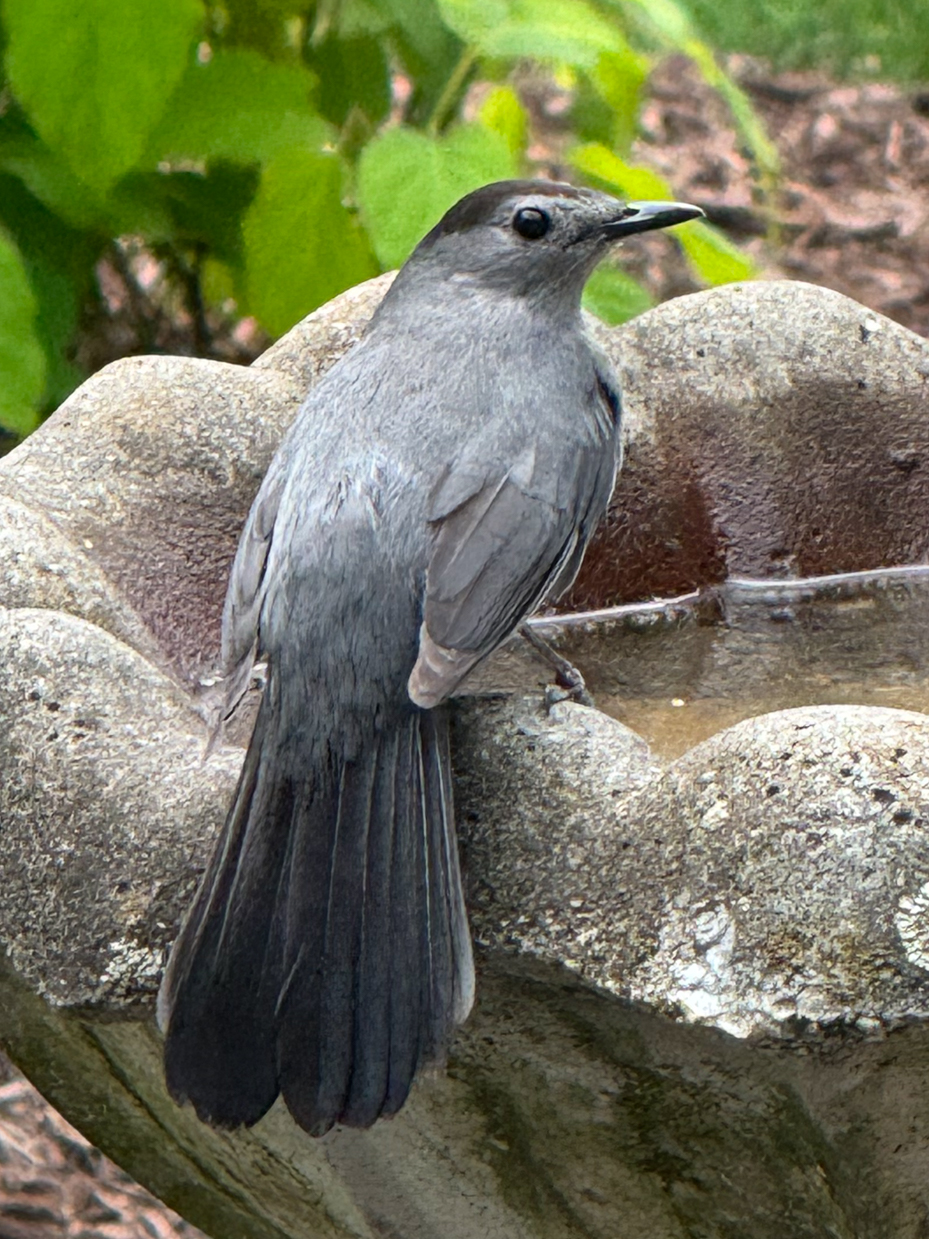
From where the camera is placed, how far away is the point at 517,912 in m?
1.97

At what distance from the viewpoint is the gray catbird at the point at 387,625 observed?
76.0 inches

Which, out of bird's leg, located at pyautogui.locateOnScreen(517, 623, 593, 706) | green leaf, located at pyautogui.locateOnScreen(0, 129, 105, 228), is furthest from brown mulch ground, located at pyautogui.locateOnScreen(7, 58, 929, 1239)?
bird's leg, located at pyautogui.locateOnScreen(517, 623, 593, 706)

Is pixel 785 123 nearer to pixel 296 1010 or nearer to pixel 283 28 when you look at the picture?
pixel 283 28

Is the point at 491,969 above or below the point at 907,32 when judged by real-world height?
above

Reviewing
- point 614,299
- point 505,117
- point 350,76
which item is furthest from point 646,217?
point 350,76

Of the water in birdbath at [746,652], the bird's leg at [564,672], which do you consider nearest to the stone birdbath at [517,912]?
the water in birdbath at [746,652]

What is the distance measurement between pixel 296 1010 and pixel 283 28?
2839 mm

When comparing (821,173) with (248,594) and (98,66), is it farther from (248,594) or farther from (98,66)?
(248,594)

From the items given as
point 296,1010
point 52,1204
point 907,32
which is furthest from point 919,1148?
point 907,32

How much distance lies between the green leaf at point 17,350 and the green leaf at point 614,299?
1.11 meters

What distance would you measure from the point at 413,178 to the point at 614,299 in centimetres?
56

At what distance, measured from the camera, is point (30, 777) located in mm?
2104

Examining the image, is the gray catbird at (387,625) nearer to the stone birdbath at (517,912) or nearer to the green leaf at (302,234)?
the stone birdbath at (517,912)

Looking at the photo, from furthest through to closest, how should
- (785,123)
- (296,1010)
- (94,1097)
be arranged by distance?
(785,123), (94,1097), (296,1010)
